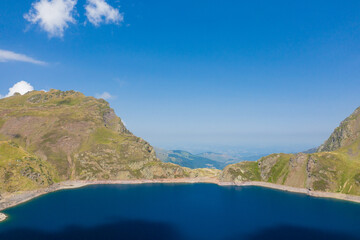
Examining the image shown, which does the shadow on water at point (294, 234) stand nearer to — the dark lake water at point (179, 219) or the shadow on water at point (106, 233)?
the dark lake water at point (179, 219)

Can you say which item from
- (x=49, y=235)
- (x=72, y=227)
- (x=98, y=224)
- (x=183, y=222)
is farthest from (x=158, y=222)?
(x=49, y=235)

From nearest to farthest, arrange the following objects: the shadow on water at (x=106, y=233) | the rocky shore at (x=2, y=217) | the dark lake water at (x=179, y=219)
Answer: the shadow on water at (x=106, y=233) → the dark lake water at (x=179, y=219) → the rocky shore at (x=2, y=217)

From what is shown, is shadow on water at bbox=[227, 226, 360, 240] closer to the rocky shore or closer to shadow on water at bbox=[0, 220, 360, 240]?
shadow on water at bbox=[0, 220, 360, 240]

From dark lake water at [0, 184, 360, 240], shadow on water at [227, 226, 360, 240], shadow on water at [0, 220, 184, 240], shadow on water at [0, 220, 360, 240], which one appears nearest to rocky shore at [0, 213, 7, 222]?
dark lake water at [0, 184, 360, 240]

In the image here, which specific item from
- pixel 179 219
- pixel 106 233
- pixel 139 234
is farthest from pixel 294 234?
pixel 106 233

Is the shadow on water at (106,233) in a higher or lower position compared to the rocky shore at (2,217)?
lower

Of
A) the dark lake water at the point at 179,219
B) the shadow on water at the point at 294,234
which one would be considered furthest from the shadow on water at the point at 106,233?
the shadow on water at the point at 294,234

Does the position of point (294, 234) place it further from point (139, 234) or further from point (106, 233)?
point (106, 233)
